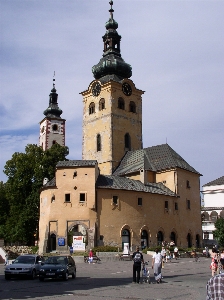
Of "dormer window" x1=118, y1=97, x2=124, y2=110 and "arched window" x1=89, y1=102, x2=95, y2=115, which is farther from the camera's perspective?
"arched window" x1=89, y1=102, x2=95, y2=115

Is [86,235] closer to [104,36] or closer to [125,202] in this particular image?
[125,202]

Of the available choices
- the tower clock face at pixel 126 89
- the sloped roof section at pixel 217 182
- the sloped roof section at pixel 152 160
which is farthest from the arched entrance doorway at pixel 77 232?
the sloped roof section at pixel 217 182

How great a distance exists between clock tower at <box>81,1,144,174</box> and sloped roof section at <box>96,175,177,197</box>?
29.5 ft

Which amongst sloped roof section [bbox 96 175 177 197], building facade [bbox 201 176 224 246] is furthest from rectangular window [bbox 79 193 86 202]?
building facade [bbox 201 176 224 246]

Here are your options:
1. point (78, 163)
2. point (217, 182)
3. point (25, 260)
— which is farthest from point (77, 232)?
point (217, 182)

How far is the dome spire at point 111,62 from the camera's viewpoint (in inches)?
2544

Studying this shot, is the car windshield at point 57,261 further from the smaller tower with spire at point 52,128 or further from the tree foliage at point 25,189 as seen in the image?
the smaller tower with spire at point 52,128

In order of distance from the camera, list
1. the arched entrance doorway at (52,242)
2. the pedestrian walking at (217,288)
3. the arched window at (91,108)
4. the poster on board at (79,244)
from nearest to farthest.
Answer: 1. the pedestrian walking at (217,288)
2. the poster on board at (79,244)
3. the arched entrance doorway at (52,242)
4. the arched window at (91,108)

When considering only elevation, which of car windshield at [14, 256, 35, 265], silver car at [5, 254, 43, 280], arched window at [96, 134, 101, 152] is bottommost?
silver car at [5, 254, 43, 280]

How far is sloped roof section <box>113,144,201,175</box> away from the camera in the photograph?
5666 cm

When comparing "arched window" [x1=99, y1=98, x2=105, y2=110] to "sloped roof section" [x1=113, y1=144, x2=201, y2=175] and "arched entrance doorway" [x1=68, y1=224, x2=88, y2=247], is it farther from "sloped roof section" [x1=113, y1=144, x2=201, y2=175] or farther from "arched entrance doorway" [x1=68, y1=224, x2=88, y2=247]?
"arched entrance doorway" [x1=68, y1=224, x2=88, y2=247]

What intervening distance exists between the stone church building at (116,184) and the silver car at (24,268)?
22.2 m

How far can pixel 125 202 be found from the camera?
48188 mm

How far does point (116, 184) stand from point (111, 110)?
1667 cm
